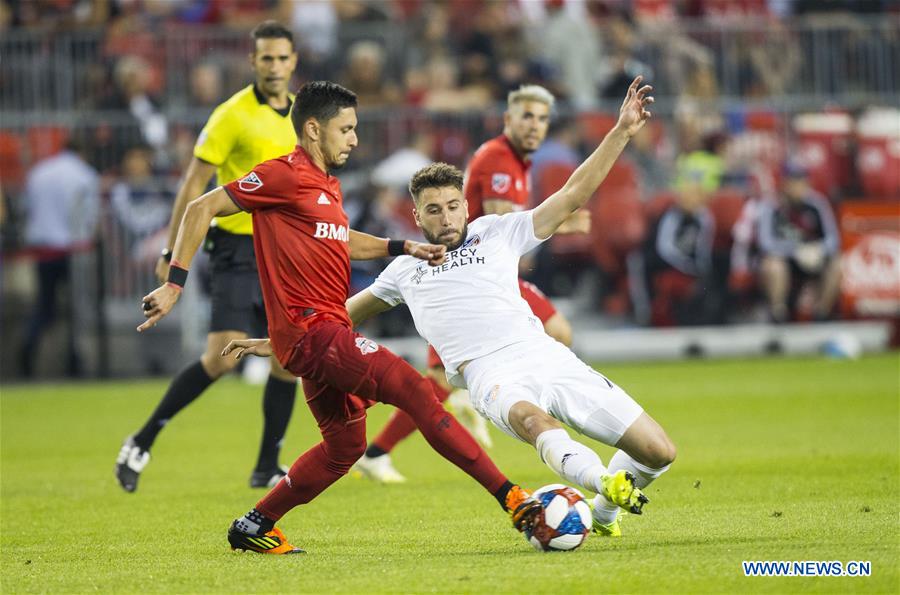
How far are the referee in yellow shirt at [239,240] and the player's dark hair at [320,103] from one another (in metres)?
2.75

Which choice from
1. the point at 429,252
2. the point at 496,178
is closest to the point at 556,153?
the point at 496,178

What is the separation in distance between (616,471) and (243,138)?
4.08 metres

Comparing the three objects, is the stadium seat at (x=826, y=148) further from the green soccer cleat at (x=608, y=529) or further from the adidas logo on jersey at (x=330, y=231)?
the adidas logo on jersey at (x=330, y=231)

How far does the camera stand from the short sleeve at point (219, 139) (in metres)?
10.0

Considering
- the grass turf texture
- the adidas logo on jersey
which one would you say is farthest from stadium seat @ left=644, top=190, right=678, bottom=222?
the adidas logo on jersey

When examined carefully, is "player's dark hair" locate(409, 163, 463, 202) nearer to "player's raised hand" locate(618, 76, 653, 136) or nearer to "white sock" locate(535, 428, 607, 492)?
"player's raised hand" locate(618, 76, 653, 136)

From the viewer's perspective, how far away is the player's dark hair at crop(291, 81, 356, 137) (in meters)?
7.28

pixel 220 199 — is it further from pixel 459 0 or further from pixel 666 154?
pixel 459 0

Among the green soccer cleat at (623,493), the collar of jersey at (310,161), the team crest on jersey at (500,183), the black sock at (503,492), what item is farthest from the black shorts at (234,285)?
the green soccer cleat at (623,493)

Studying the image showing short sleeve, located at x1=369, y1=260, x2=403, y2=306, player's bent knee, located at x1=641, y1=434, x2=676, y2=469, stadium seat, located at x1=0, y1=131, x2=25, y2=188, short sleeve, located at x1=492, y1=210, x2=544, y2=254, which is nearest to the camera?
player's bent knee, located at x1=641, y1=434, x2=676, y2=469

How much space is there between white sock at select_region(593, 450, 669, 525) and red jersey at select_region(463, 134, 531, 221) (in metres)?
3.24

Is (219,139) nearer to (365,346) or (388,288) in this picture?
(388,288)

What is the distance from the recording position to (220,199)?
23.1 ft

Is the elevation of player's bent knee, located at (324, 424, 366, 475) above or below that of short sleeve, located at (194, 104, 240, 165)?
below
